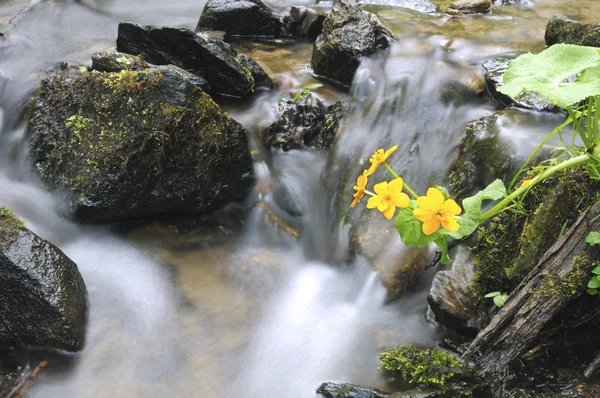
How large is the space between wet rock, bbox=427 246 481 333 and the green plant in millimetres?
169

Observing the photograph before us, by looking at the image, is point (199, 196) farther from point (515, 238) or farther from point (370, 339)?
point (515, 238)

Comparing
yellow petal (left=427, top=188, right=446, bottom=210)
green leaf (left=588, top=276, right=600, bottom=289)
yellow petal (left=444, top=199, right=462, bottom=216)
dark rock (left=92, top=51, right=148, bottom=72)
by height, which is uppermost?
yellow petal (left=427, top=188, right=446, bottom=210)

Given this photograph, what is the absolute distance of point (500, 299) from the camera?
9.35 ft

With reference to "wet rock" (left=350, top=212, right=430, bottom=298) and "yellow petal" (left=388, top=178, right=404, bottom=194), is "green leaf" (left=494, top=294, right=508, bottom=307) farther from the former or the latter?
"yellow petal" (left=388, top=178, right=404, bottom=194)

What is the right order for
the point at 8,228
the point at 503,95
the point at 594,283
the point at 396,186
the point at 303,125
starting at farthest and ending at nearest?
the point at 303,125
the point at 503,95
the point at 8,228
the point at 594,283
the point at 396,186

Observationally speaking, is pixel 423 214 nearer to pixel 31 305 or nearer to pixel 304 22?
pixel 31 305

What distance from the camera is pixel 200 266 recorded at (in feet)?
12.9

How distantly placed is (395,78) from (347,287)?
2.44m

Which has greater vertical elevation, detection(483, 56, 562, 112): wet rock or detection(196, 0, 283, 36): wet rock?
detection(483, 56, 562, 112): wet rock

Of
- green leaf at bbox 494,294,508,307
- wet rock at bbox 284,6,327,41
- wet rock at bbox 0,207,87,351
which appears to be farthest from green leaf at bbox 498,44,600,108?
wet rock at bbox 284,6,327,41

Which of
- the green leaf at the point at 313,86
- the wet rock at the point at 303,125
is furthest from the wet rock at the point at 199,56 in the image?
the wet rock at the point at 303,125

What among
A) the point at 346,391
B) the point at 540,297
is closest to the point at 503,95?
the point at 540,297

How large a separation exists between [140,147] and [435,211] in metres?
2.54

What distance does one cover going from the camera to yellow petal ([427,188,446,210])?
2205 millimetres
